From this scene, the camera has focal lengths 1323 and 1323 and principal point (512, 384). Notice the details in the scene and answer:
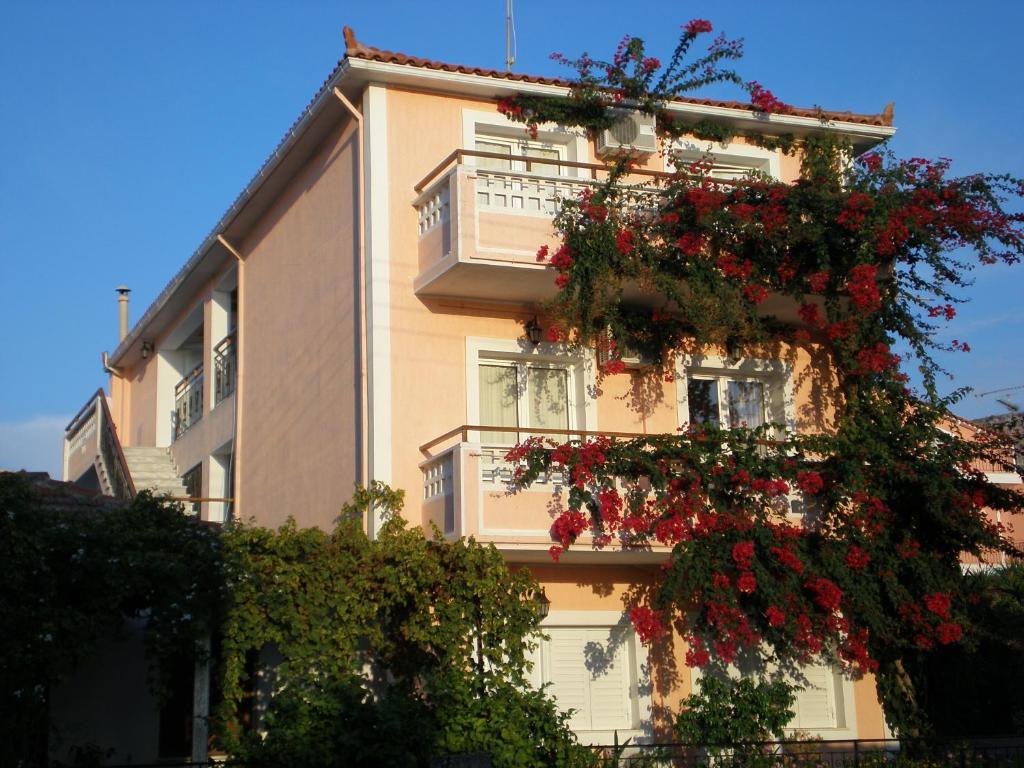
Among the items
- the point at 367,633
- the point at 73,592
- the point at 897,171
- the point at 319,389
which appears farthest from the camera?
the point at 319,389

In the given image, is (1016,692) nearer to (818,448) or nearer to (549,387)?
(818,448)

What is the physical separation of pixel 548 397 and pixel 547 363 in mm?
465

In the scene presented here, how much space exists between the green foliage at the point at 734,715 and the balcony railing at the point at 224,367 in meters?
10.1

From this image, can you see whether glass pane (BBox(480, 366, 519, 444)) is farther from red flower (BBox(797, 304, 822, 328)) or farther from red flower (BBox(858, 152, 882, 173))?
red flower (BBox(858, 152, 882, 173))

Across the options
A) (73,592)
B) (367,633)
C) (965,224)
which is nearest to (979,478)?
(965,224)

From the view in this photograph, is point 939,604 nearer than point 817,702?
Yes

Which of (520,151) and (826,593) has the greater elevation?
(520,151)

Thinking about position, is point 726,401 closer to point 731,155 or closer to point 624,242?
point 624,242

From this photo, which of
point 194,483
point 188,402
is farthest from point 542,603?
point 188,402

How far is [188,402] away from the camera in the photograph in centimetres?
2606

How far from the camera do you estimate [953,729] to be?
63.9 feet

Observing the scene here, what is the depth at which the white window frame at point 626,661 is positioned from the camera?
16672mm

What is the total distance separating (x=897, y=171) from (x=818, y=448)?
148 inches

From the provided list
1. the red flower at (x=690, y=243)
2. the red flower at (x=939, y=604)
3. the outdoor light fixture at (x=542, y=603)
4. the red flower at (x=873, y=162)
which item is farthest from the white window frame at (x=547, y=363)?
the red flower at (x=939, y=604)
